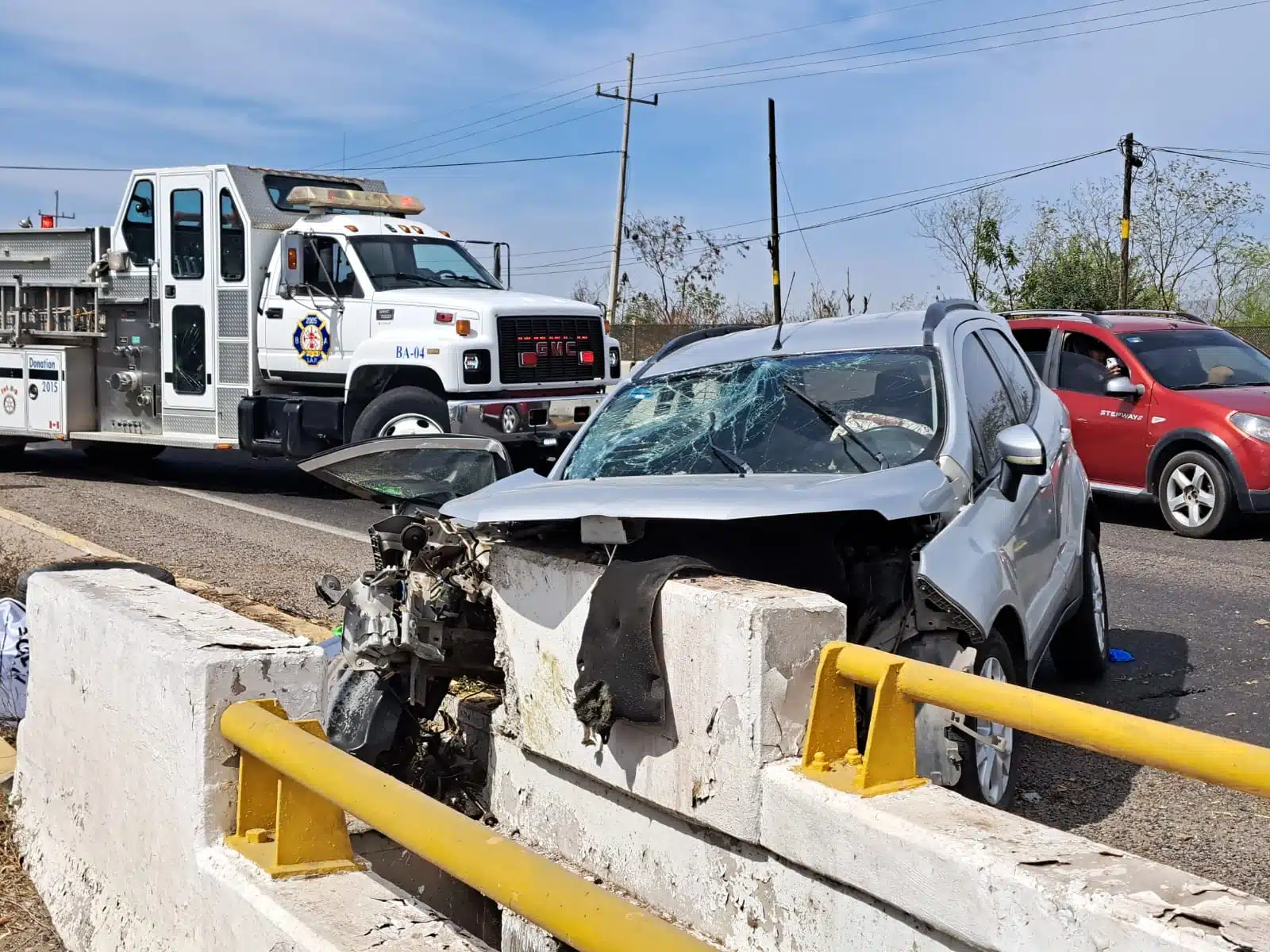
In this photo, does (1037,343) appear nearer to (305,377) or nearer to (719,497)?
(305,377)

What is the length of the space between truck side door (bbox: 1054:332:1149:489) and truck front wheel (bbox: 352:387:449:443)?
5.65 m

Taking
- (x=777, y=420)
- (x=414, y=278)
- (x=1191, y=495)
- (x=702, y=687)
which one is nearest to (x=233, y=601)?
(x=777, y=420)

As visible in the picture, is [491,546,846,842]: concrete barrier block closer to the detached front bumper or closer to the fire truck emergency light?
the detached front bumper

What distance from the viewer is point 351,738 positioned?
4.67 meters

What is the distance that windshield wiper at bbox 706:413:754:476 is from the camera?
4.69 m

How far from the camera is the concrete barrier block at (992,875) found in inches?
86.0

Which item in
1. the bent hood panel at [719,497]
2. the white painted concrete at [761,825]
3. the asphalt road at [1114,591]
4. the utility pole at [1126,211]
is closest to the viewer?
the white painted concrete at [761,825]

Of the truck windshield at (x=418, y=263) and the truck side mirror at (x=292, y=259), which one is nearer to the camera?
the truck side mirror at (x=292, y=259)

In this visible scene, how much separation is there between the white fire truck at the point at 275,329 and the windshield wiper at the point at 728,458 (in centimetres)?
729

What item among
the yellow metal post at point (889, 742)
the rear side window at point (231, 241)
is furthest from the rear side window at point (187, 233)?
the yellow metal post at point (889, 742)

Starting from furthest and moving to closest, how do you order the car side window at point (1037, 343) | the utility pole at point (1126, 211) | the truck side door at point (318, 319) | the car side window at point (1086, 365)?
the utility pole at point (1126, 211), the truck side door at point (318, 319), the car side window at point (1037, 343), the car side window at point (1086, 365)

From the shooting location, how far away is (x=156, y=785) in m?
3.38

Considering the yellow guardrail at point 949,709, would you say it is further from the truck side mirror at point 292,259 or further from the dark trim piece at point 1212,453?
the truck side mirror at point 292,259

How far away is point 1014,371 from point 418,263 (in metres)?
8.62
